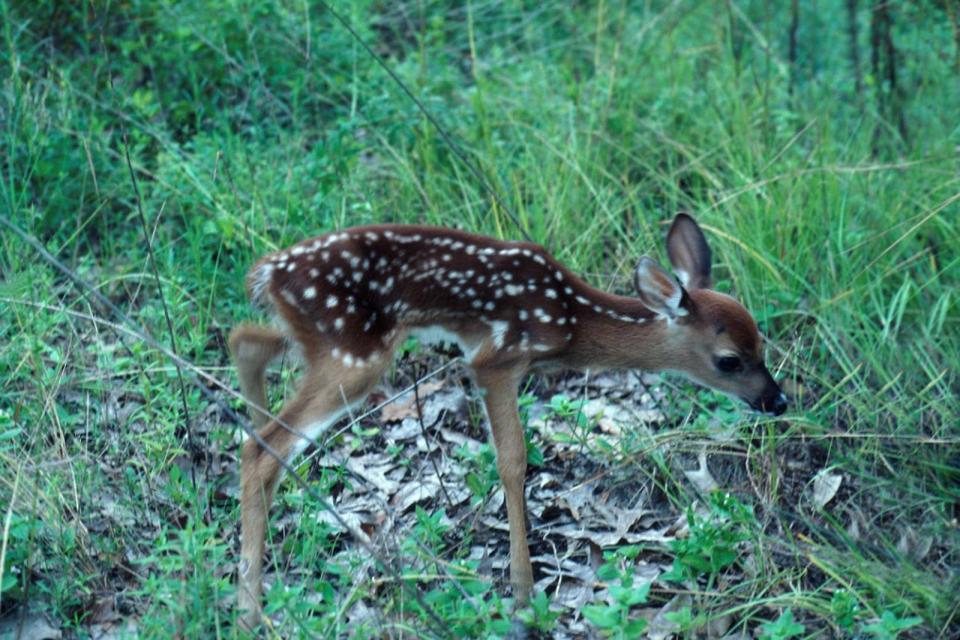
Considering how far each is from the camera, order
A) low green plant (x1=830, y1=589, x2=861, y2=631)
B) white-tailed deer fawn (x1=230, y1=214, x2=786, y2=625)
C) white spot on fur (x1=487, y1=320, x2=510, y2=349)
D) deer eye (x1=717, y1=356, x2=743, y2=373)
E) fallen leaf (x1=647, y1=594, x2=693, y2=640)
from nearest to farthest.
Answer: low green plant (x1=830, y1=589, x2=861, y2=631), fallen leaf (x1=647, y1=594, x2=693, y2=640), white-tailed deer fawn (x1=230, y1=214, x2=786, y2=625), white spot on fur (x1=487, y1=320, x2=510, y2=349), deer eye (x1=717, y1=356, x2=743, y2=373)

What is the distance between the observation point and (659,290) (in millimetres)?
4406

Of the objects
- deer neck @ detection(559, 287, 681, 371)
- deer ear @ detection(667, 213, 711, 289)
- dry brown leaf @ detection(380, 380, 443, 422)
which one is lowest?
dry brown leaf @ detection(380, 380, 443, 422)

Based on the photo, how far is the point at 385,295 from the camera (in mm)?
4211

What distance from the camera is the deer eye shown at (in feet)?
14.5

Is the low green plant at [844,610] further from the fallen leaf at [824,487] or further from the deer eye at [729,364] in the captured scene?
the deer eye at [729,364]

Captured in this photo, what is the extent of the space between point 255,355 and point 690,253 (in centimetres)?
160

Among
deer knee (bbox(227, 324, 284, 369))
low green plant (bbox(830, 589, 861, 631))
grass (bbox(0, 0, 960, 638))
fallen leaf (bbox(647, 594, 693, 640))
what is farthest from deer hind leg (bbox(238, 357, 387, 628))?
low green plant (bbox(830, 589, 861, 631))

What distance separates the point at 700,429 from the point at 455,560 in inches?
43.1

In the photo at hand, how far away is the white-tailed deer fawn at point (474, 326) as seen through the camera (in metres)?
4.09

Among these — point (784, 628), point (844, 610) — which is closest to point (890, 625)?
point (844, 610)

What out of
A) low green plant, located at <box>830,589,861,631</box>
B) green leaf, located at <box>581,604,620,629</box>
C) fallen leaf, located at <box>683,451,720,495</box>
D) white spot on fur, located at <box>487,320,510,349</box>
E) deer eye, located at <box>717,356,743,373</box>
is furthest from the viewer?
fallen leaf, located at <box>683,451,720,495</box>

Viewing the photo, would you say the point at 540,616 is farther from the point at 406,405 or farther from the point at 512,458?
the point at 406,405

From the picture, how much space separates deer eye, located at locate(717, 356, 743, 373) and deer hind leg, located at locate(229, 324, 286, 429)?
4.97ft

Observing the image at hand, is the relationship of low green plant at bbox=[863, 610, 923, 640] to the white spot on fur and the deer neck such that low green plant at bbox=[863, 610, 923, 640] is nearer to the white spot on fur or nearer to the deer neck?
the deer neck
